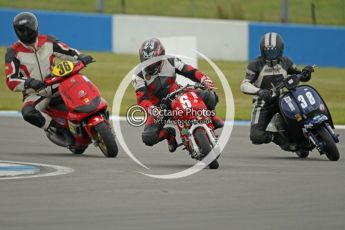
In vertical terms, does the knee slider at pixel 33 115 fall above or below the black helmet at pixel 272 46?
below

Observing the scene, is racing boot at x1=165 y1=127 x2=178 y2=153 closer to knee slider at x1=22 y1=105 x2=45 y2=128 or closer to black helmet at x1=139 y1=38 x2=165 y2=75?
black helmet at x1=139 y1=38 x2=165 y2=75

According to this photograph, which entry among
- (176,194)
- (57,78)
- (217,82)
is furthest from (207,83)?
(217,82)

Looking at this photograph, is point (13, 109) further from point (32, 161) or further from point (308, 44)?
point (308, 44)

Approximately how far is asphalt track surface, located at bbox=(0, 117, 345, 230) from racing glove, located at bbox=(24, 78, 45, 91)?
83cm

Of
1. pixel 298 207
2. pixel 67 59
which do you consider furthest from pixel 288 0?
pixel 298 207

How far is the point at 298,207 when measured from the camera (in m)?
9.16

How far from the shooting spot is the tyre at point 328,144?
1248cm

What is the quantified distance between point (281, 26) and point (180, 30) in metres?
2.70

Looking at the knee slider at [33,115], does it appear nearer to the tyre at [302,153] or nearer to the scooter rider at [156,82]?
the scooter rider at [156,82]

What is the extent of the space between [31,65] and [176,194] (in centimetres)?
430

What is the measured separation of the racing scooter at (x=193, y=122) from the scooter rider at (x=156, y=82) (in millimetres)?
313

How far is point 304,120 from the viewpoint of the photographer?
12.8 metres

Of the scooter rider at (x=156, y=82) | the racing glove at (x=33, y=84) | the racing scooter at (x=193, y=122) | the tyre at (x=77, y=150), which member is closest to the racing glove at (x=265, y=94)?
the scooter rider at (x=156, y=82)

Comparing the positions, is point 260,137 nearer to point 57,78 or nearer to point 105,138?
point 105,138
